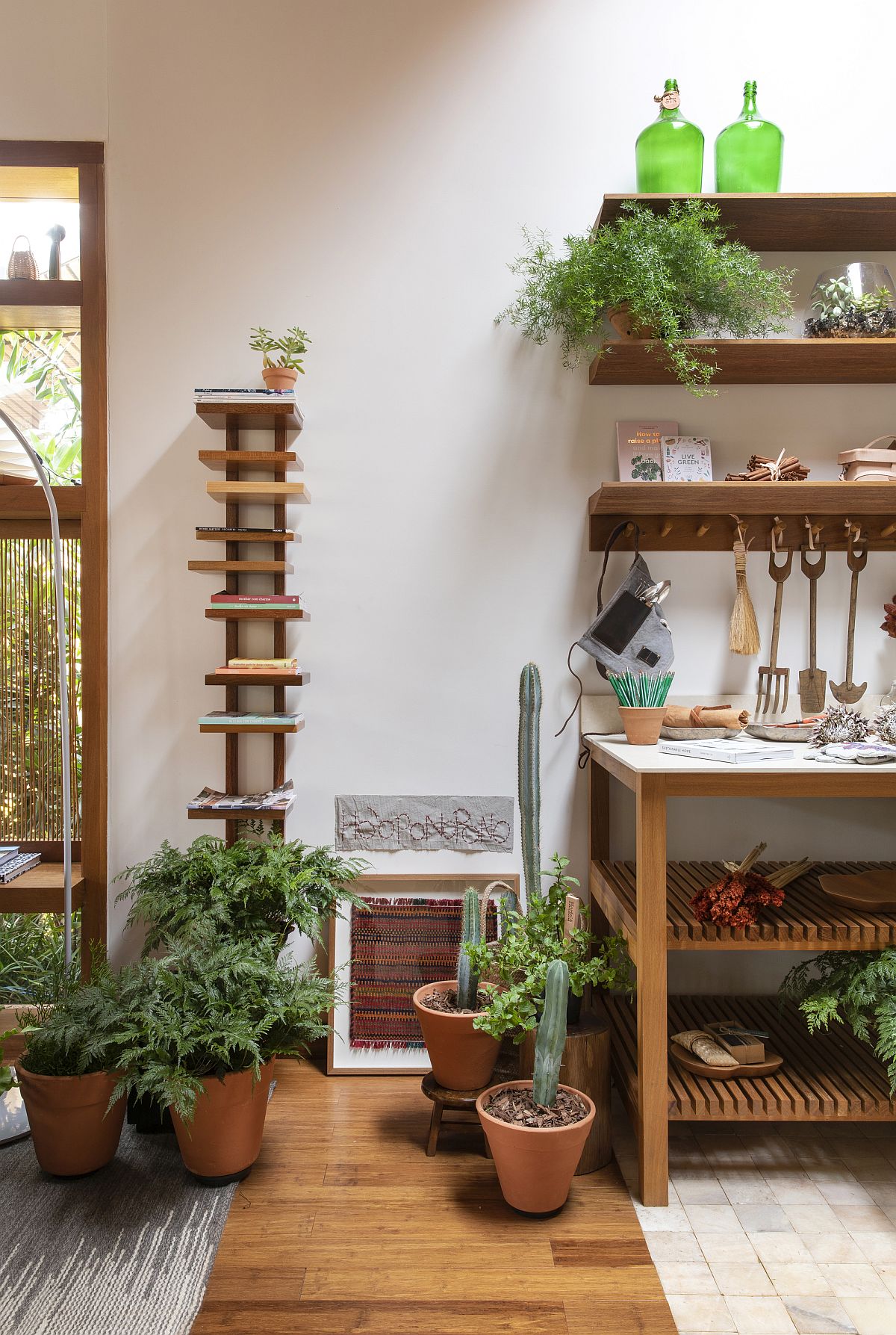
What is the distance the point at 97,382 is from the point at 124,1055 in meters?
1.83

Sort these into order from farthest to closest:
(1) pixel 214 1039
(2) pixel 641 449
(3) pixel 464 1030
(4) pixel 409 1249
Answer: (2) pixel 641 449, (3) pixel 464 1030, (1) pixel 214 1039, (4) pixel 409 1249

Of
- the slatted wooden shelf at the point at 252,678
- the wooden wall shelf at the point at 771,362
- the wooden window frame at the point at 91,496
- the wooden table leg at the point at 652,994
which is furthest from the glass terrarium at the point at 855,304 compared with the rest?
the wooden window frame at the point at 91,496

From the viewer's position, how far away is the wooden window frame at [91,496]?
2.70m

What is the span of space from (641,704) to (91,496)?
165 centimetres

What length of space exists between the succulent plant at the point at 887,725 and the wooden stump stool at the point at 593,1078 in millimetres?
987

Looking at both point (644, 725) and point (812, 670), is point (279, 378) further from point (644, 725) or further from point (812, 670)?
point (812, 670)

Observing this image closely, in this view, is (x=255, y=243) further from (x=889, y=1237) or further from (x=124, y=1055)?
(x=889, y=1237)

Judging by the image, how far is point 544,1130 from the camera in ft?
6.15

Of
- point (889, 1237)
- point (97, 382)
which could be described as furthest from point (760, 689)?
point (97, 382)

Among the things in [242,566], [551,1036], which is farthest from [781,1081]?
[242,566]

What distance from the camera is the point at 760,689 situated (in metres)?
2.69

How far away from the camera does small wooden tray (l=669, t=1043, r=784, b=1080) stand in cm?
216

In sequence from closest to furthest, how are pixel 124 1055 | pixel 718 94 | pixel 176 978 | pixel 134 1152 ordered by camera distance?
pixel 124 1055 < pixel 176 978 < pixel 134 1152 < pixel 718 94

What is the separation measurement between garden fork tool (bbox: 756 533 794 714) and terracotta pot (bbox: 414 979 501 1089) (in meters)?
1.20
